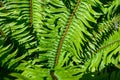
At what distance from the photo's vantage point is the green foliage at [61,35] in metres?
2.47

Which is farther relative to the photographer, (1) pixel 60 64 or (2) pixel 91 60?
(2) pixel 91 60

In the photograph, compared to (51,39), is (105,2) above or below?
above

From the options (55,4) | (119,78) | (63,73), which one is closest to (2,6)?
(55,4)

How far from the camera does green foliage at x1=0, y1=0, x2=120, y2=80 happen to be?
8.09 feet

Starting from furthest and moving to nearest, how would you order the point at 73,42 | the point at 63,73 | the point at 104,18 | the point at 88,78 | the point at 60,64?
the point at 104,18 → the point at 73,42 → the point at 60,64 → the point at 88,78 → the point at 63,73

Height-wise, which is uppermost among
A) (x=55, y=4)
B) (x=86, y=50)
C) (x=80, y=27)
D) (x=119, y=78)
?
(x=55, y=4)

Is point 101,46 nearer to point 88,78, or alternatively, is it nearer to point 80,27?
point 80,27

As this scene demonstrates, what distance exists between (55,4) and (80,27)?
305mm

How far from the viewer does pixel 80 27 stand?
254cm

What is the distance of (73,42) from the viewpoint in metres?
2.60

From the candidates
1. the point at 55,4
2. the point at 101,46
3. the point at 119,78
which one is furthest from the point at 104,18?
the point at 119,78

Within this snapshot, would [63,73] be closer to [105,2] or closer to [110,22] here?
[110,22]

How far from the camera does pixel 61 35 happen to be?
250 centimetres

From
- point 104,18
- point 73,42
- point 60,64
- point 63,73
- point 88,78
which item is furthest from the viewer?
point 104,18
